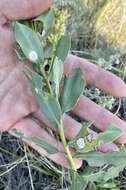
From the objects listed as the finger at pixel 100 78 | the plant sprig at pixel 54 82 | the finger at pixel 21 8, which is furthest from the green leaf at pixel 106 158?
the finger at pixel 21 8

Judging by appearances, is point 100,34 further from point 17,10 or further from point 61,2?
point 17,10

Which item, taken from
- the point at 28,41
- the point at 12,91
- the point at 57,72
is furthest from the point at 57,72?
the point at 12,91

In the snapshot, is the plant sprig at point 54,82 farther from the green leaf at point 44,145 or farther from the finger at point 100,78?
the finger at point 100,78

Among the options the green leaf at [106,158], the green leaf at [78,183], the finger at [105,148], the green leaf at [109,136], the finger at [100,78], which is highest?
the finger at [100,78]

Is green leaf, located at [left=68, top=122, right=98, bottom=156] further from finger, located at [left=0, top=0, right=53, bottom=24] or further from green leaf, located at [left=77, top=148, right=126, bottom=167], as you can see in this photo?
finger, located at [left=0, top=0, right=53, bottom=24]

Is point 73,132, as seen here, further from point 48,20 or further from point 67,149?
point 48,20

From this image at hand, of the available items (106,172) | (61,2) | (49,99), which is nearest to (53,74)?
(49,99)
